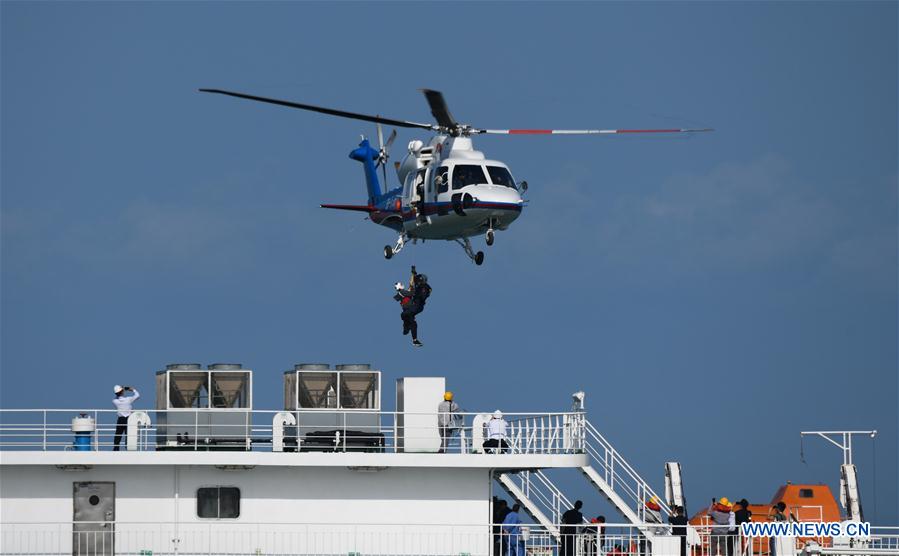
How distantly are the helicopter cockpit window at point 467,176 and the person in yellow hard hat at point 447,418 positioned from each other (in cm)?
1216

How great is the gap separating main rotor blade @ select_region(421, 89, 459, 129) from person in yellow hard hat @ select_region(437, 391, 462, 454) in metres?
14.5

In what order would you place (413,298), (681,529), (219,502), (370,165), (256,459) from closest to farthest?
(256,459) → (219,502) → (681,529) → (413,298) → (370,165)

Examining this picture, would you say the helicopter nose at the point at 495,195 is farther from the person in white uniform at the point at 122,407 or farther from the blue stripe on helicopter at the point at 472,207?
the person in white uniform at the point at 122,407

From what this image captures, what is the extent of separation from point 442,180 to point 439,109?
2961 millimetres

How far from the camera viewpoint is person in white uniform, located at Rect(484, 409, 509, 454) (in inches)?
1240

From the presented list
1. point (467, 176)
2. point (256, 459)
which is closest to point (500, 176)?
point (467, 176)

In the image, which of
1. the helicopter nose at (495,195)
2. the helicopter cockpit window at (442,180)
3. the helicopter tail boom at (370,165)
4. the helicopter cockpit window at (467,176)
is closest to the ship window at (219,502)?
the helicopter nose at (495,195)

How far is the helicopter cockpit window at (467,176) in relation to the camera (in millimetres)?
43219

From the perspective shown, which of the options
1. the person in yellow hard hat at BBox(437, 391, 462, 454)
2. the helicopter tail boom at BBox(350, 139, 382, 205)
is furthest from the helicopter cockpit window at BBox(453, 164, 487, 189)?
the person in yellow hard hat at BBox(437, 391, 462, 454)

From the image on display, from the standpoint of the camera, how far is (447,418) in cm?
3184

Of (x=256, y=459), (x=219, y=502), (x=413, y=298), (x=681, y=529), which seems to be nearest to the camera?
(x=256, y=459)

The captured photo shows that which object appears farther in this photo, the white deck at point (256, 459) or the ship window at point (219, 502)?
the ship window at point (219, 502)

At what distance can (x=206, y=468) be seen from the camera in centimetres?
3106

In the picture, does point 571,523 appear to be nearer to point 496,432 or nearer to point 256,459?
point 496,432
